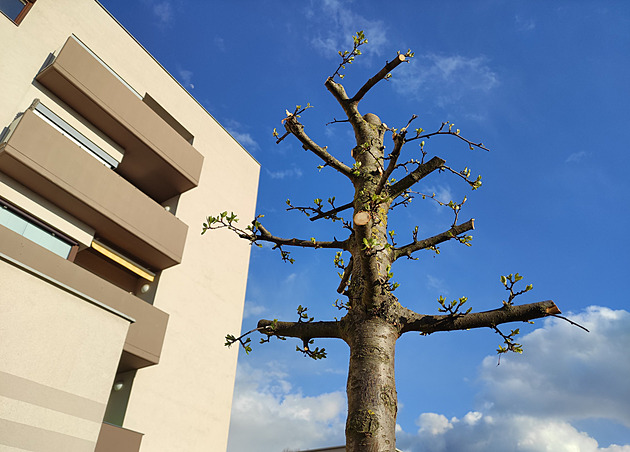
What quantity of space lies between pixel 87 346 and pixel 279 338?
235 inches

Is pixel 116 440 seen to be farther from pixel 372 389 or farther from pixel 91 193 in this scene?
pixel 372 389

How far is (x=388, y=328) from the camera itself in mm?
3520

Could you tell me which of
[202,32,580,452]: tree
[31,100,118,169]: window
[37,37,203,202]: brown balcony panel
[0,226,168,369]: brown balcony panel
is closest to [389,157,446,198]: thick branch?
[202,32,580,452]: tree

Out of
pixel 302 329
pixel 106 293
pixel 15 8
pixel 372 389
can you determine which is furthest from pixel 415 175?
pixel 15 8

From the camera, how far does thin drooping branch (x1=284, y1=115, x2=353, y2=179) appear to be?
443 centimetres

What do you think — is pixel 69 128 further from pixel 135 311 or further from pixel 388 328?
pixel 388 328

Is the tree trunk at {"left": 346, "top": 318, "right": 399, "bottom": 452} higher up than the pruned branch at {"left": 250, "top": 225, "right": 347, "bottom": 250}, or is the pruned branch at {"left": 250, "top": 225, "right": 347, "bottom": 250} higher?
the pruned branch at {"left": 250, "top": 225, "right": 347, "bottom": 250}

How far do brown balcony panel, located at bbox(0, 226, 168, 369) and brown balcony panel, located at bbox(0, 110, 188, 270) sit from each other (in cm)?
175

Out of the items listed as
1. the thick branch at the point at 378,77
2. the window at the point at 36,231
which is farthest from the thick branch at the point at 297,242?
the window at the point at 36,231

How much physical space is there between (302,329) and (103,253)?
31.9ft

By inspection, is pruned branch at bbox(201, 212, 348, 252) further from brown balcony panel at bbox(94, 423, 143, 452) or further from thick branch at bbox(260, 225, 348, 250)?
brown balcony panel at bbox(94, 423, 143, 452)

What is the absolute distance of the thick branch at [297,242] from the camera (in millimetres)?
4430

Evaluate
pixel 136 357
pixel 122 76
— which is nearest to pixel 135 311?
pixel 136 357

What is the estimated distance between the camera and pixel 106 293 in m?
10.4
